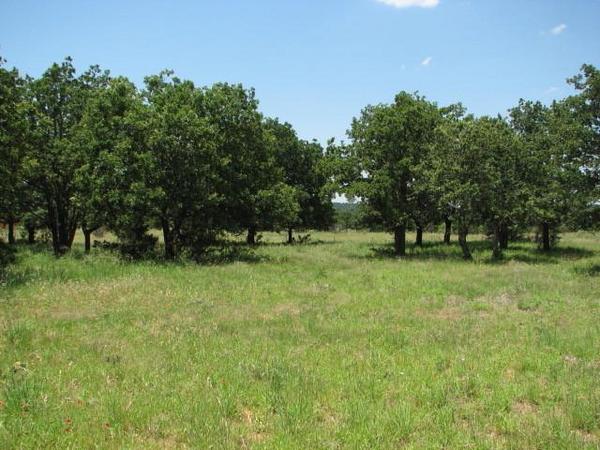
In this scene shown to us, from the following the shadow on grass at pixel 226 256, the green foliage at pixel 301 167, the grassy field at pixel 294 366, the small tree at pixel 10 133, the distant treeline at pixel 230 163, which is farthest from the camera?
the green foliage at pixel 301 167

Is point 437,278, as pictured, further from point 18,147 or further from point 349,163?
point 18,147

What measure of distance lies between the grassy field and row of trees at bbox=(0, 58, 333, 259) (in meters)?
8.90

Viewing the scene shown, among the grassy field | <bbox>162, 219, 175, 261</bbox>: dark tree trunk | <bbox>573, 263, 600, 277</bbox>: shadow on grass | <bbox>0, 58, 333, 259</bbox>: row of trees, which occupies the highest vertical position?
<bbox>0, 58, 333, 259</bbox>: row of trees

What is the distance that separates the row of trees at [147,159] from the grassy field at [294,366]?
8.90 metres

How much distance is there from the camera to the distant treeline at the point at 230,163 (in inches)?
1026

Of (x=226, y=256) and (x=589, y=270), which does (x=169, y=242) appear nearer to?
(x=226, y=256)

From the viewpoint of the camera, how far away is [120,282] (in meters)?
18.6

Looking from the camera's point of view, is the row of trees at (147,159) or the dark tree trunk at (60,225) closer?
the row of trees at (147,159)

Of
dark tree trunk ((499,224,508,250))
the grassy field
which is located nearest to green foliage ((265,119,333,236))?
dark tree trunk ((499,224,508,250))

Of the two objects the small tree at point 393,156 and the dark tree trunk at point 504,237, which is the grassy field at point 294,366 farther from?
the dark tree trunk at point 504,237

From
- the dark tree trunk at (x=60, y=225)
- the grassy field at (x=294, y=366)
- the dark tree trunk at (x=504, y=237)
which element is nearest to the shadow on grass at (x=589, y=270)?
the grassy field at (x=294, y=366)

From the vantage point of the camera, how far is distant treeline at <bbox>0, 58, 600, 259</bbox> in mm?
26062

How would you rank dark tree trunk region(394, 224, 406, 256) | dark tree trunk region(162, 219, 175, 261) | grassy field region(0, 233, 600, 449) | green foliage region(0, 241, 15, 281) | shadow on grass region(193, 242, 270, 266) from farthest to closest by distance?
dark tree trunk region(394, 224, 406, 256) < dark tree trunk region(162, 219, 175, 261) < shadow on grass region(193, 242, 270, 266) < green foliage region(0, 241, 15, 281) < grassy field region(0, 233, 600, 449)

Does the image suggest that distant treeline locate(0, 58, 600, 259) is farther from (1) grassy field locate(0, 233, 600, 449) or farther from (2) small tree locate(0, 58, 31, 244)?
(1) grassy field locate(0, 233, 600, 449)
